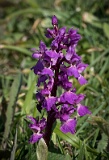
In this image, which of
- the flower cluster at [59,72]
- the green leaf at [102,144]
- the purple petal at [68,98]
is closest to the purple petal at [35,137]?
the flower cluster at [59,72]

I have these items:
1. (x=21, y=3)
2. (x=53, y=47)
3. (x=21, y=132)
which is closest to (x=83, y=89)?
(x=21, y=132)

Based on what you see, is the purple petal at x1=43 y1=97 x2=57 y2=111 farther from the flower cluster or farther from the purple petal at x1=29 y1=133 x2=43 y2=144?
the purple petal at x1=29 y1=133 x2=43 y2=144

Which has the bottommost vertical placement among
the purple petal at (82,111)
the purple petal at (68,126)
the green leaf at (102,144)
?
the green leaf at (102,144)

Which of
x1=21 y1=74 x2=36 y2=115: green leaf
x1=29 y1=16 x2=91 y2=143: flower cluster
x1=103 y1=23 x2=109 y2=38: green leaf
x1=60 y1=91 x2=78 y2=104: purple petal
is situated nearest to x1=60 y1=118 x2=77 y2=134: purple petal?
x1=29 y1=16 x2=91 y2=143: flower cluster

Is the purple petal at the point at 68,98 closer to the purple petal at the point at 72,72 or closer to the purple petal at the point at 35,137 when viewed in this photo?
the purple petal at the point at 72,72

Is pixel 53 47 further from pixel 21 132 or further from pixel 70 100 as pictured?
pixel 21 132

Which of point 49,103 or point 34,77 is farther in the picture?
point 34,77

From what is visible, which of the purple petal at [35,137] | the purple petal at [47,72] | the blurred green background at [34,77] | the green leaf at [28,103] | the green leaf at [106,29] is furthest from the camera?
the green leaf at [106,29]

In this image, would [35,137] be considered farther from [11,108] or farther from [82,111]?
[11,108]

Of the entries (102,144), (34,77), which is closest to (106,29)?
(34,77)
